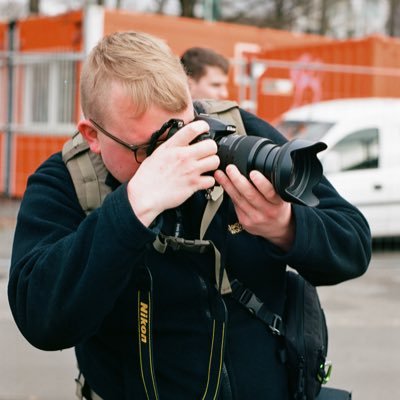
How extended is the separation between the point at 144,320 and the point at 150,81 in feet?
1.55

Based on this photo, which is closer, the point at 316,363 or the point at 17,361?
the point at 316,363

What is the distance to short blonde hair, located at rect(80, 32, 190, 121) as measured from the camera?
158 centimetres

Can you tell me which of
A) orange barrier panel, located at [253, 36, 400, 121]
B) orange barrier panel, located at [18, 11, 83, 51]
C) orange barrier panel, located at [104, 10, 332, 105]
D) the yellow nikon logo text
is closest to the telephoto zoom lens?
the yellow nikon logo text

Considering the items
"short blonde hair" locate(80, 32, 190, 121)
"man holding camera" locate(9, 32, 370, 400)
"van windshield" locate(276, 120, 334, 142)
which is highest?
"short blonde hair" locate(80, 32, 190, 121)

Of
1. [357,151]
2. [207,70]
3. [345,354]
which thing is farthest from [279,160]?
[357,151]

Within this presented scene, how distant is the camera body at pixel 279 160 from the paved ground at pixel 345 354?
10.9 ft

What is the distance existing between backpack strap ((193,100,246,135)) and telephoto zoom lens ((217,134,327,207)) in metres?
0.21

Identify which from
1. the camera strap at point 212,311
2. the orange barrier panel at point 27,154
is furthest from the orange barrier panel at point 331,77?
A: the camera strap at point 212,311

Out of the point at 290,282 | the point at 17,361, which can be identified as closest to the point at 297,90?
the point at 17,361

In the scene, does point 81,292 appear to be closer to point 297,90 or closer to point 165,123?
point 165,123

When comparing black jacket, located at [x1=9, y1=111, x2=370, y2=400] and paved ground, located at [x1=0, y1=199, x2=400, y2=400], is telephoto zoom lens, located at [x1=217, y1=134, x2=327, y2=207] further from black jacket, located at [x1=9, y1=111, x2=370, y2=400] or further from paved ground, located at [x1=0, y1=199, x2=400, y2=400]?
paved ground, located at [x1=0, y1=199, x2=400, y2=400]

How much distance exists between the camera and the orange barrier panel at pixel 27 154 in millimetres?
13005

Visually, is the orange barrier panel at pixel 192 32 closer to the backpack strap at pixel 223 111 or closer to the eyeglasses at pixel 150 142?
the backpack strap at pixel 223 111

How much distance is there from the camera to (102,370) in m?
1.79
